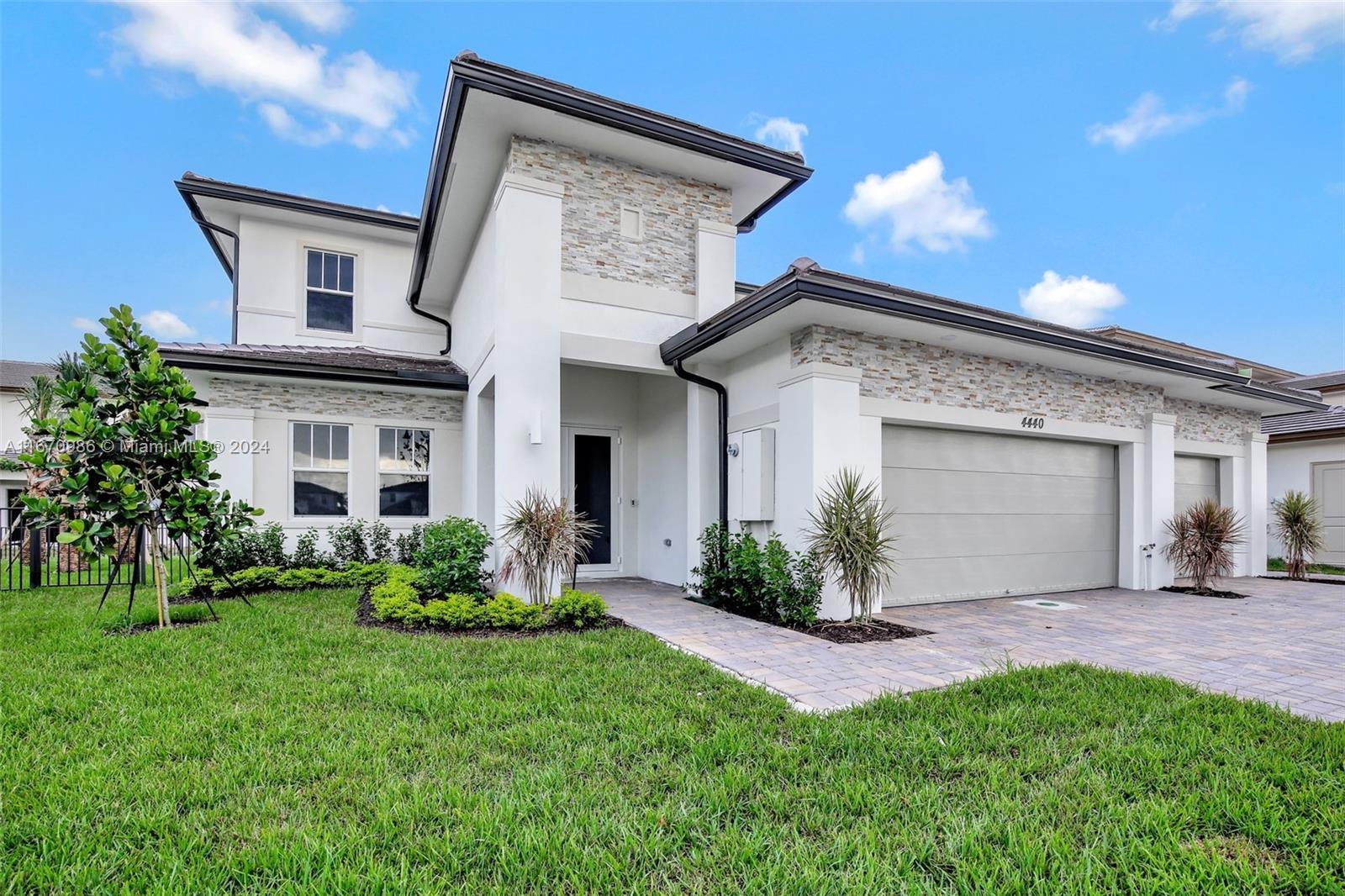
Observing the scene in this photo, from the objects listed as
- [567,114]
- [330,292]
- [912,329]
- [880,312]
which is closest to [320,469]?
[330,292]

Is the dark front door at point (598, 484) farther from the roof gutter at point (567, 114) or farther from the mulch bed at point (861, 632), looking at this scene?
the mulch bed at point (861, 632)

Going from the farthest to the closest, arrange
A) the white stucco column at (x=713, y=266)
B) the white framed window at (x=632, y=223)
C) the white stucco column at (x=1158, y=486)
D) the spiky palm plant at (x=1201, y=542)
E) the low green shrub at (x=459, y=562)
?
the white stucco column at (x=1158, y=486)
the spiky palm plant at (x=1201, y=542)
the white stucco column at (x=713, y=266)
the white framed window at (x=632, y=223)
the low green shrub at (x=459, y=562)

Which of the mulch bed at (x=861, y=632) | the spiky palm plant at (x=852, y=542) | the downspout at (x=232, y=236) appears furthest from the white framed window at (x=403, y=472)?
the mulch bed at (x=861, y=632)

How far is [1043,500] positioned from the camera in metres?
9.39

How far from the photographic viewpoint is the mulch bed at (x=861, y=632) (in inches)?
238

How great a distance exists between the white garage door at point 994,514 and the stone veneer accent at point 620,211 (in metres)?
3.74

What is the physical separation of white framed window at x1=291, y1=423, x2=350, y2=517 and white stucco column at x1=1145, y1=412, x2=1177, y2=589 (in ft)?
43.6

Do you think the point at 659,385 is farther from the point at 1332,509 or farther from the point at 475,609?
the point at 1332,509

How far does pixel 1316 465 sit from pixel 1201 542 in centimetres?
721

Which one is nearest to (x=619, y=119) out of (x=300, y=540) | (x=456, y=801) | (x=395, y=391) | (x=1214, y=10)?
(x=395, y=391)

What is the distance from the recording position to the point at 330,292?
1247 cm

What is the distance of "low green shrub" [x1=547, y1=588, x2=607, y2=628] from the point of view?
249 inches

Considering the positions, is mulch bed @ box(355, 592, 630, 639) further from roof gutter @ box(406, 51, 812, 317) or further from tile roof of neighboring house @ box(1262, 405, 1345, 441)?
tile roof of neighboring house @ box(1262, 405, 1345, 441)

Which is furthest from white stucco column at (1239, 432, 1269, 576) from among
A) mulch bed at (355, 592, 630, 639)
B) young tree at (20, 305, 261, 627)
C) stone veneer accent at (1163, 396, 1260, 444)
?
young tree at (20, 305, 261, 627)
